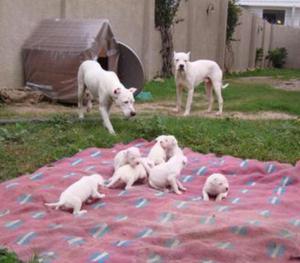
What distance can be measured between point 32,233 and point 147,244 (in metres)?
0.87

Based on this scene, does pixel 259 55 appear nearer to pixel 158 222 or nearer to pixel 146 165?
pixel 146 165

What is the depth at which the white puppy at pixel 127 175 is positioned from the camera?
544cm

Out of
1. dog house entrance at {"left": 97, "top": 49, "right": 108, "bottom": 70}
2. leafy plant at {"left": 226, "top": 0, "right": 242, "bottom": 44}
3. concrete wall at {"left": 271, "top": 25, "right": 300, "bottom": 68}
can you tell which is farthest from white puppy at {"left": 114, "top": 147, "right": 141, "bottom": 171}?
concrete wall at {"left": 271, "top": 25, "right": 300, "bottom": 68}

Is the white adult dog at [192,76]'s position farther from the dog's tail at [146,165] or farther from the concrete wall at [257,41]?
the concrete wall at [257,41]

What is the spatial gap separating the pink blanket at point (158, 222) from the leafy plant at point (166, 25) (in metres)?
12.0

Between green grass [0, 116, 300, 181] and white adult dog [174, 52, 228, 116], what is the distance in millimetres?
1749

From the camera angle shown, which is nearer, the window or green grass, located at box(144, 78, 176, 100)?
green grass, located at box(144, 78, 176, 100)

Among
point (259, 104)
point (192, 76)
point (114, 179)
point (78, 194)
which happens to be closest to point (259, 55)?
point (259, 104)

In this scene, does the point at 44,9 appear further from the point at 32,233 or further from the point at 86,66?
the point at 32,233

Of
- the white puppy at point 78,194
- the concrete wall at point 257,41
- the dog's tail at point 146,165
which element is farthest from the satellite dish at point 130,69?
the concrete wall at point 257,41

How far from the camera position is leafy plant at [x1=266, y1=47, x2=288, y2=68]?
1293 inches

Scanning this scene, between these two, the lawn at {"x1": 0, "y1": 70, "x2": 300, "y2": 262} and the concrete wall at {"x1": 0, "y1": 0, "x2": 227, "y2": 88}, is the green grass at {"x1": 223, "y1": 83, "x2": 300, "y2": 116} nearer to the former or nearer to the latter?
the lawn at {"x1": 0, "y1": 70, "x2": 300, "y2": 262}

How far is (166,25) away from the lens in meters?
17.7

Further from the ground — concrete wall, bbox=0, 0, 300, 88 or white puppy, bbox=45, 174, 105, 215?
concrete wall, bbox=0, 0, 300, 88
